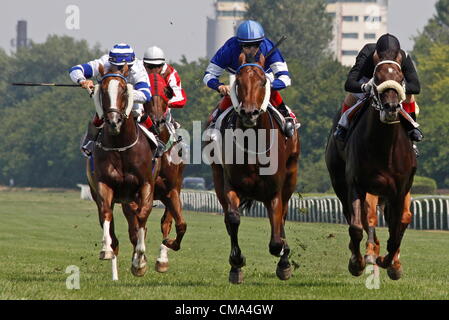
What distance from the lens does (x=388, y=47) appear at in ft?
41.3

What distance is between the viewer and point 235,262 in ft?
44.3

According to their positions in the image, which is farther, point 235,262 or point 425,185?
point 425,185

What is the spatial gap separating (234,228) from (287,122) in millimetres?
1421

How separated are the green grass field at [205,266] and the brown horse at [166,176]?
0.39m

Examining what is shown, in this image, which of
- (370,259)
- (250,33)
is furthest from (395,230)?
(250,33)

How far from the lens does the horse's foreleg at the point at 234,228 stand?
13359 mm

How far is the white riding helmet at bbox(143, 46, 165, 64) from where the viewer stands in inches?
659

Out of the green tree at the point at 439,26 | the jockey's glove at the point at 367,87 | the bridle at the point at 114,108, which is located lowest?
the green tree at the point at 439,26

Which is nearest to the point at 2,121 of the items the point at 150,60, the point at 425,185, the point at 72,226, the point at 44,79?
the point at 44,79

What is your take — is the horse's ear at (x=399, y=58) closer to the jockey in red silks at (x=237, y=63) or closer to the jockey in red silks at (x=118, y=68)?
the jockey in red silks at (x=237, y=63)

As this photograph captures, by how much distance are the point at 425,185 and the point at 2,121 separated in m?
72.2

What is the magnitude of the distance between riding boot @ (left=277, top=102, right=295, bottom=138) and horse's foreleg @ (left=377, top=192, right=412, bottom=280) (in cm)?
150

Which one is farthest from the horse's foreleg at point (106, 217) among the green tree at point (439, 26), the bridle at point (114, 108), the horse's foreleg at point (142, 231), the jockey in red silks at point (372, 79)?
the green tree at point (439, 26)
